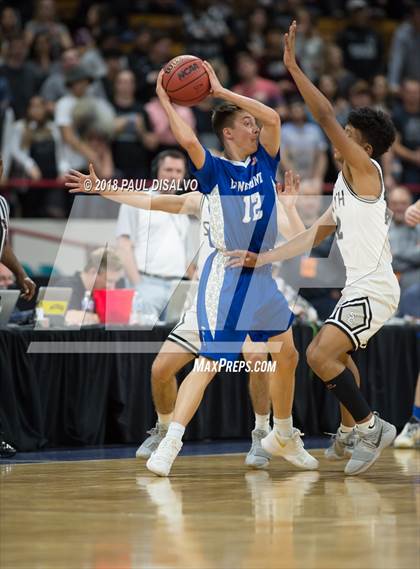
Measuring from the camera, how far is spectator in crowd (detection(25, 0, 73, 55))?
15.1m

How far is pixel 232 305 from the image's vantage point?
22.5 feet

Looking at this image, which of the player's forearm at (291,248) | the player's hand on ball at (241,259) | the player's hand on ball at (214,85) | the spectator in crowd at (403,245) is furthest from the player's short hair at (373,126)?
the spectator in crowd at (403,245)

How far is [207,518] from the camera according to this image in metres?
5.41

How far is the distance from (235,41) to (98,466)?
32.8ft

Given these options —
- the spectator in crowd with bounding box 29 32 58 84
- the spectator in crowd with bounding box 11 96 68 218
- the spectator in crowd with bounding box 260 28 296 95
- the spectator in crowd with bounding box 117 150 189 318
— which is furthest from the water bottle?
the spectator in crowd with bounding box 260 28 296 95

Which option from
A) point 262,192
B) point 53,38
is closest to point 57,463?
point 262,192

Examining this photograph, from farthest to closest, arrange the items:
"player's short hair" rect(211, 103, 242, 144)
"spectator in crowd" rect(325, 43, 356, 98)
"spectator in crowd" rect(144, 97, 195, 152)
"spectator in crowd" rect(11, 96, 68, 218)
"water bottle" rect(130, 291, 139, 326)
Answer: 1. "spectator in crowd" rect(325, 43, 356, 98)
2. "spectator in crowd" rect(144, 97, 195, 152)
3. "spectator in crowd" rect(11, 96, 68, 218)
4. "water bottle" rect(130, 291, 139, 326)
5. "player's short hair" rect(211, 103, 242, 144)

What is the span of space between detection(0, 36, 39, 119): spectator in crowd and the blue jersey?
7.60 metres

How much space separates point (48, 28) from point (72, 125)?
2158 millimetres

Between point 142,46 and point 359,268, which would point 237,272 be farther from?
point 142,46

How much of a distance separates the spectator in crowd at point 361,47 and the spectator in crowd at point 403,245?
217 inches

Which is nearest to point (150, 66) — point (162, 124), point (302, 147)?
point (162, 124)

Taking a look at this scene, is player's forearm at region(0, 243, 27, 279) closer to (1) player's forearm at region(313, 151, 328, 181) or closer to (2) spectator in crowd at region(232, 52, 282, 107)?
(1) player's forearm at region(313, 151, 328, 181)

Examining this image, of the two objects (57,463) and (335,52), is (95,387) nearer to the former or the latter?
(57,463)
